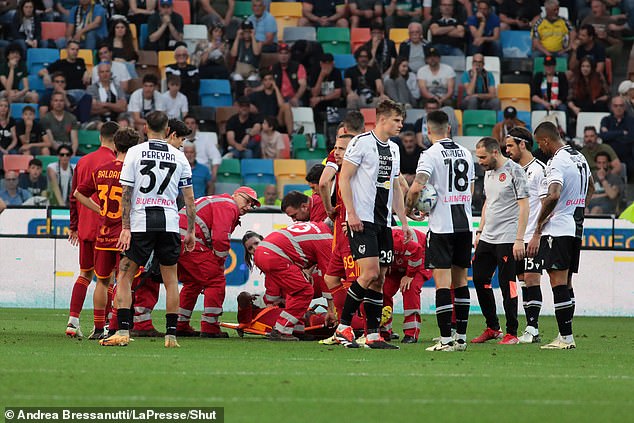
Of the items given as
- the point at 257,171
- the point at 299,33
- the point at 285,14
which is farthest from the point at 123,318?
the point at 285,14

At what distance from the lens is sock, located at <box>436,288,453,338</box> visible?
11.3 metres

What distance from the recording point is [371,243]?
11383mm

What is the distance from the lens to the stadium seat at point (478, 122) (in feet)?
76.4

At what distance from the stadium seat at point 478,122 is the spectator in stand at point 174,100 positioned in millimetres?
5424

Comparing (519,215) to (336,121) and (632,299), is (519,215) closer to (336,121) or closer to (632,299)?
(632,299)

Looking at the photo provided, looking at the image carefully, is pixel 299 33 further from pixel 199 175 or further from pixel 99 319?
pixel 99 319

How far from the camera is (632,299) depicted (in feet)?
62.8

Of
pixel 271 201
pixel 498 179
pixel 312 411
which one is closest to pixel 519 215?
pixel 498 179

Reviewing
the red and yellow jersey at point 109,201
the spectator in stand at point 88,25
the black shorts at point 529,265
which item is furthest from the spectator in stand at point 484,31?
the red and yellow jersey at point 109,201

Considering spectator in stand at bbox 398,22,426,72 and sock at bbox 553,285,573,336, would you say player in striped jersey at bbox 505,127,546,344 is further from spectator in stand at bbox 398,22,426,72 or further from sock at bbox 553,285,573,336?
spectator in stand at bbox 398,22,426,72

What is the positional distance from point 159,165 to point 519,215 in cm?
396

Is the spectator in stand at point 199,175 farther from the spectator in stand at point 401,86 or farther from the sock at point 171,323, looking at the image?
the sock at point 171,323

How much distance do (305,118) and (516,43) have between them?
533 cm

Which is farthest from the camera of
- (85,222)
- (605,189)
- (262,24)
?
(262,24)
